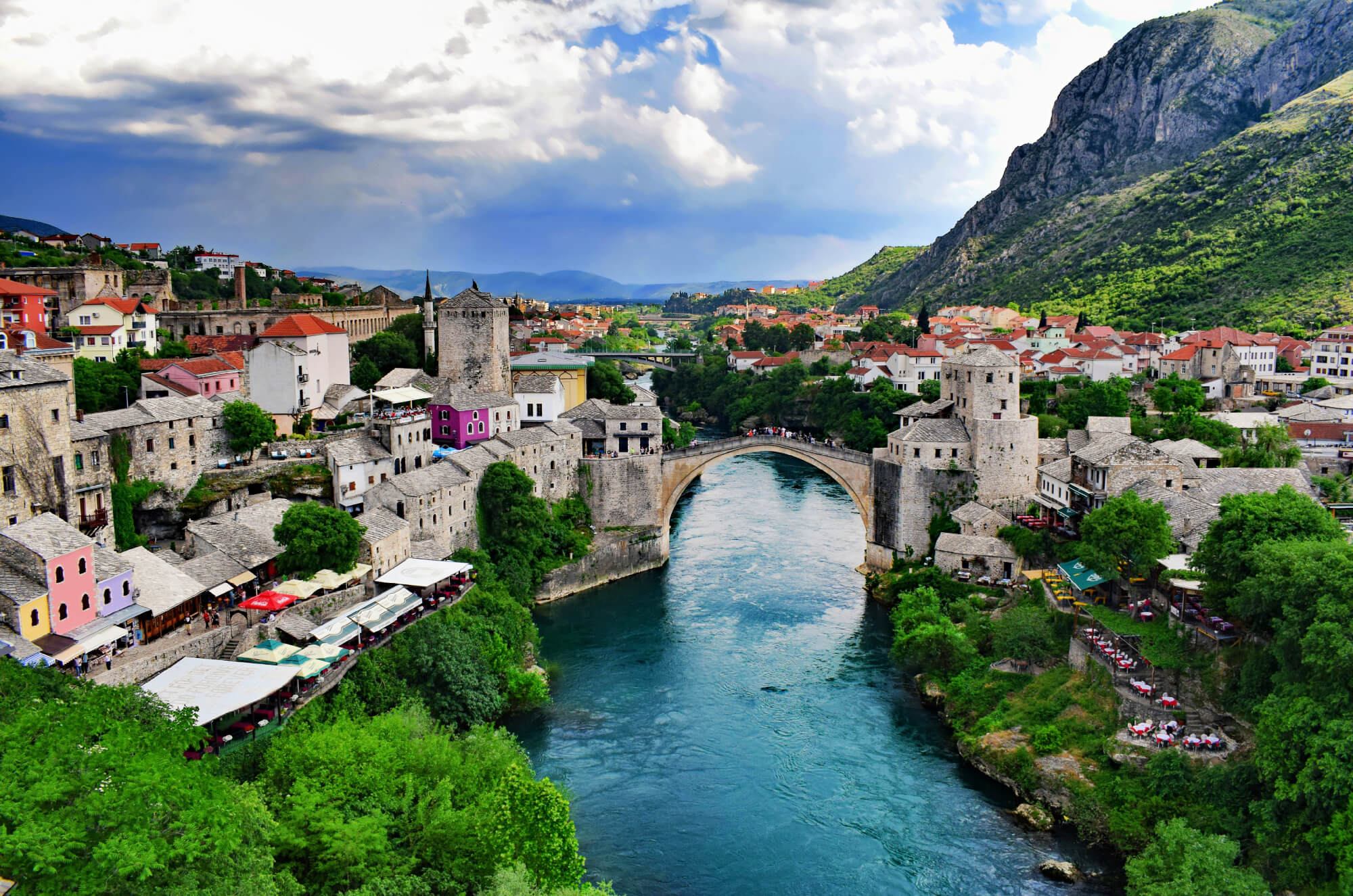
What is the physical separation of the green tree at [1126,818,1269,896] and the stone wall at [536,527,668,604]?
73.4ft

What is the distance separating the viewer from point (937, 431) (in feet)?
127

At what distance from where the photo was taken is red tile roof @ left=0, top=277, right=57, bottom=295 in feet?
117

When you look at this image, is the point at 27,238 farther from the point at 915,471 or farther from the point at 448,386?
the point at 915,471

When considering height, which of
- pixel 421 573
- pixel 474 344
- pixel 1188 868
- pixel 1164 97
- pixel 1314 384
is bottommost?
pixel 1188 868

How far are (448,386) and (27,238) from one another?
30.4m

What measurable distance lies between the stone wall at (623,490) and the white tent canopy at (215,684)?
66.8 feet

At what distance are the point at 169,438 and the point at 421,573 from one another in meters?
8.96

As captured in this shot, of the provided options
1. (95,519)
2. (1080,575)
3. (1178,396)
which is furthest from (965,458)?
(95,519)

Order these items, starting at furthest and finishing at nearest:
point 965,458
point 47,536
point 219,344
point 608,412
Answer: point 608,412, point 219,344, point 965,458, point 47,536

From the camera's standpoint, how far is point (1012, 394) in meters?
37.5

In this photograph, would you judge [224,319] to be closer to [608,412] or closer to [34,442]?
[608,412]

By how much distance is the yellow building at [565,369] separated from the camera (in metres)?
49.7

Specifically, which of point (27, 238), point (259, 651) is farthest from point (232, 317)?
point (259, 651)

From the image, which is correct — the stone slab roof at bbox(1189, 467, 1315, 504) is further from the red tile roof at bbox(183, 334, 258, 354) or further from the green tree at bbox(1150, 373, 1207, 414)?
the red tile roof at bbox(183, 334, 258, 354)
